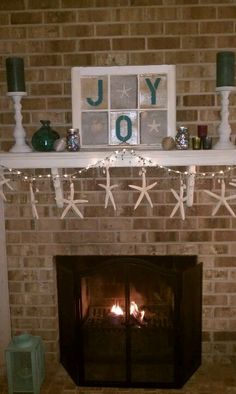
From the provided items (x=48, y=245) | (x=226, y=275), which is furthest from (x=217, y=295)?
(x=48, y=245)

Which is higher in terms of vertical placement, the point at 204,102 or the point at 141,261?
the point at 204,102

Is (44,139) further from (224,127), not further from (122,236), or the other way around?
(224,127)

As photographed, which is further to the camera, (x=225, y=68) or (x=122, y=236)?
(x=122, y=236)

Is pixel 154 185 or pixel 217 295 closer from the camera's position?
pixel 154 185

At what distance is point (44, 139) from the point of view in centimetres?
254

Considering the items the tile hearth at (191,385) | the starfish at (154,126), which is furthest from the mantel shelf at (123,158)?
the tile hearth at (191,385)

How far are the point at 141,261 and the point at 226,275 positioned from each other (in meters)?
0.57

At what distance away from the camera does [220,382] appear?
9.17ft

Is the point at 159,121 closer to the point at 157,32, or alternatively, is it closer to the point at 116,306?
the point at 157,32

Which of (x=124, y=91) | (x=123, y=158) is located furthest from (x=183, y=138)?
(x=124, y=91)

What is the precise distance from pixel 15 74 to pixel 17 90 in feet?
0.28

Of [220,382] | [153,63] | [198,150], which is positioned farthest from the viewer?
[220,382]

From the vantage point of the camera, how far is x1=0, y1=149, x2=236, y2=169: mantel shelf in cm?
246

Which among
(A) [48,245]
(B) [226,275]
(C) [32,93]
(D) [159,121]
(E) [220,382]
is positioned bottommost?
(E) [220,382]
